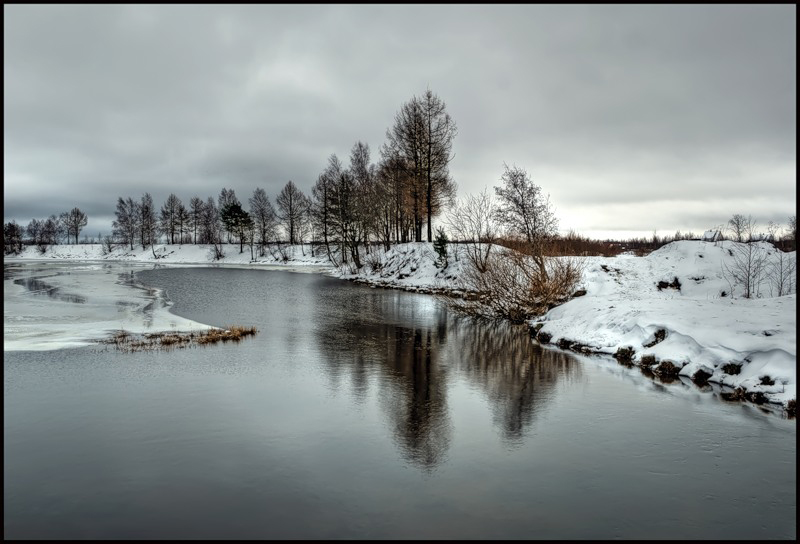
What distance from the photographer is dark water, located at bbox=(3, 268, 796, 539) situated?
22.1 feet

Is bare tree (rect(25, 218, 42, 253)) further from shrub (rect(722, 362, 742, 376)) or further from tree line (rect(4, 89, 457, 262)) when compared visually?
shrub (rect(722, 362, 742, 376))

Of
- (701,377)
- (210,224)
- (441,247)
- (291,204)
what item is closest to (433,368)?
(701,377)

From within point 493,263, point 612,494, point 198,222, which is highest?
point 198,222

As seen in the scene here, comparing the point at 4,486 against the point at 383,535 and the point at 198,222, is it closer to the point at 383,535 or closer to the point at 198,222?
the point at 383,535

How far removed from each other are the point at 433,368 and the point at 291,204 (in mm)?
89653

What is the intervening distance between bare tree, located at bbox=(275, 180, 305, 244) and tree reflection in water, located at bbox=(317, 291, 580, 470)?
7689 centimetres

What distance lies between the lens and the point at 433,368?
50.5ft

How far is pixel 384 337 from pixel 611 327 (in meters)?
9.01

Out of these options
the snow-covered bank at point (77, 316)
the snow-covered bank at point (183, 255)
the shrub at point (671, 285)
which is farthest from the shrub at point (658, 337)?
the snow-covered bank at point (183, 255)

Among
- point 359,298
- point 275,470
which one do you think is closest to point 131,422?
point 275,470

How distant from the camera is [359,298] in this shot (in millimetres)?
35688

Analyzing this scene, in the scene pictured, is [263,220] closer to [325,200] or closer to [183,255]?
[183,255]

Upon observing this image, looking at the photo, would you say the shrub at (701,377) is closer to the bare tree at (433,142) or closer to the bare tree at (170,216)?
the bare tree at (433,142)

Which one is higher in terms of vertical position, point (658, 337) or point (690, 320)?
point (690, 320)
